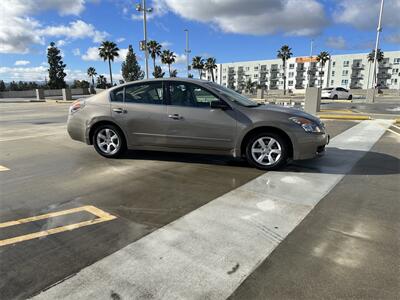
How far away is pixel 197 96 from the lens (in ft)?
18.7

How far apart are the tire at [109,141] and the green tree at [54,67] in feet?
248

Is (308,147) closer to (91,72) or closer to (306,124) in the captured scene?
(306,124)

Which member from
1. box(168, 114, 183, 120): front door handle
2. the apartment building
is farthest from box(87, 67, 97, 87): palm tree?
box(168, 114, 183, 120): front door handle

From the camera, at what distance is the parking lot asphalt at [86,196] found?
2742 mm

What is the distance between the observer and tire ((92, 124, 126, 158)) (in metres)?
6.29

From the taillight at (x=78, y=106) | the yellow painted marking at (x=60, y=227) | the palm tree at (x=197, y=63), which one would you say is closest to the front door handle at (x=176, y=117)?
the taillight at (x=78, y=106)

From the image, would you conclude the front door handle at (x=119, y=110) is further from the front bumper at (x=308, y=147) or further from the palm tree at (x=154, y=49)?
the palm tree at (x=154, y=49)

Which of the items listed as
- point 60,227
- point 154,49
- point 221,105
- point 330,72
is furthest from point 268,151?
point 330,72

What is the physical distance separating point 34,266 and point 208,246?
1520mm

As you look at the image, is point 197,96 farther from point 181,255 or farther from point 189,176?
point 181,255

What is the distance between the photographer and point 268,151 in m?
5.45

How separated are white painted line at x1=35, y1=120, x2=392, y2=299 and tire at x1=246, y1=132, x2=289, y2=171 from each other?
0.69 metres

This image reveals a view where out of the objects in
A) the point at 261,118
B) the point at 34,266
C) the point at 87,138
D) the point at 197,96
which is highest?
the point at 197,96

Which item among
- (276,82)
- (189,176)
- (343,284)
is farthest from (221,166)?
(276,82)
